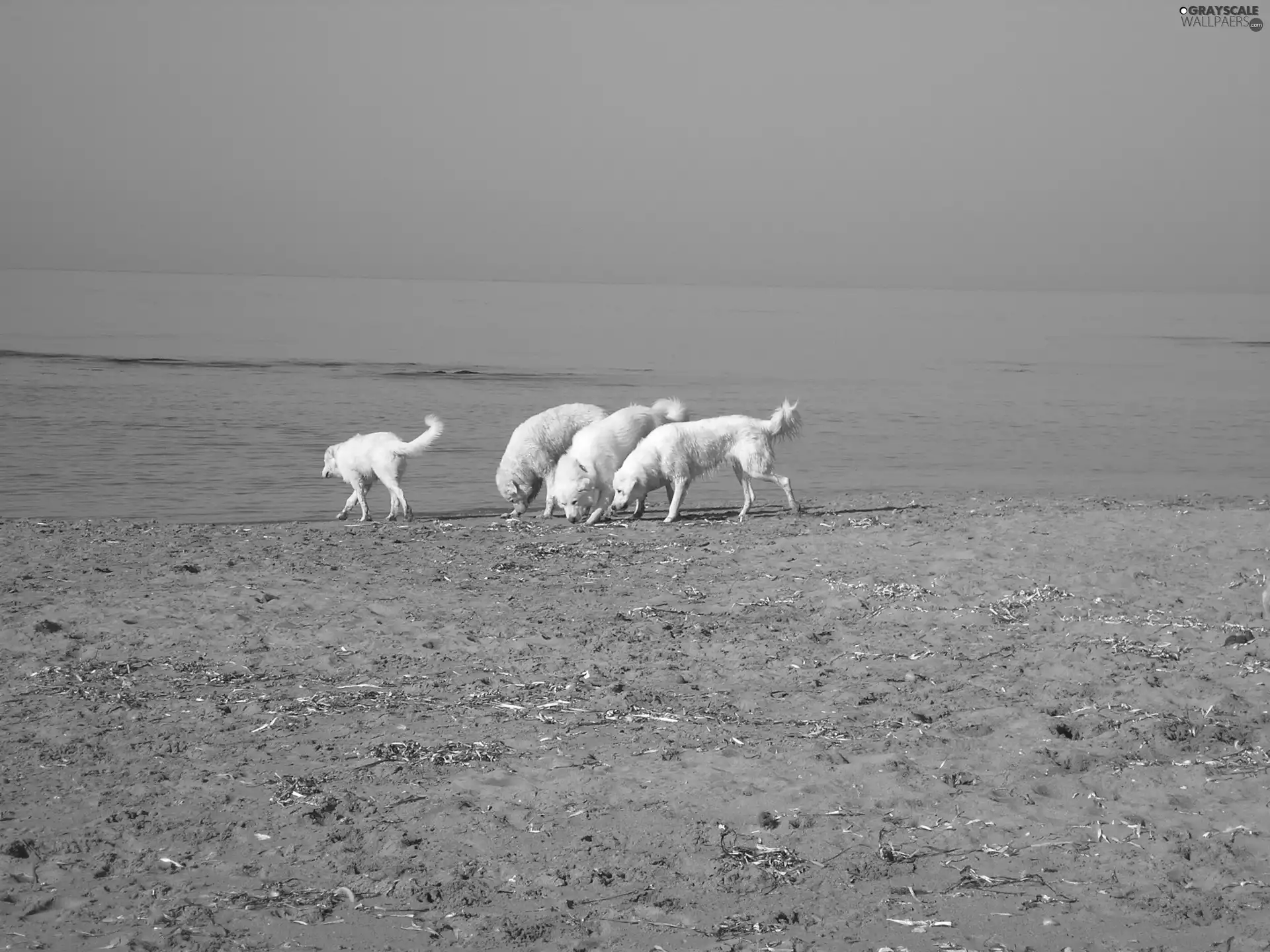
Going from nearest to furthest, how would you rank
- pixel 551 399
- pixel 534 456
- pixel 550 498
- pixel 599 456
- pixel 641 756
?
pixel 641 756, pixel 599 456, pixel 550 498, pixel 534 456, pixel 551 399

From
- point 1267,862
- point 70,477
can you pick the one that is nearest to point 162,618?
point 1267,862

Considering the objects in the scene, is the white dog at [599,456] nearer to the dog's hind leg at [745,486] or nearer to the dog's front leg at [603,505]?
the dog's front leg at [603,505]

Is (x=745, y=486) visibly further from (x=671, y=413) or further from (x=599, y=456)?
(x=599, y=456)

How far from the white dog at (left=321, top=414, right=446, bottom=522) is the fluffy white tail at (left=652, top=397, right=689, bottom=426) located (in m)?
2.79

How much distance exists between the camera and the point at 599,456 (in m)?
14.1

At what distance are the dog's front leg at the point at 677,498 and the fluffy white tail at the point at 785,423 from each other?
1.15m

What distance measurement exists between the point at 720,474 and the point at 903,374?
2263 centimetres

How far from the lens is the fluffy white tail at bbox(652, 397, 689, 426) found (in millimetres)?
14867

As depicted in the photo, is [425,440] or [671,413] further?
[671,413]

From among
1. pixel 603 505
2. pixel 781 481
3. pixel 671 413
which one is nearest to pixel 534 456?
pixel 603 505

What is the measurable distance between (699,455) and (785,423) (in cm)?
103

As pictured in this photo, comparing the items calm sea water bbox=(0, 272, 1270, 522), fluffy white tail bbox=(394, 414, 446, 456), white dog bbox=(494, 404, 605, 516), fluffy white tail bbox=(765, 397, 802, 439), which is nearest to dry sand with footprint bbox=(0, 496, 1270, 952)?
fluffy white tail bbox=(394, 414, 446, 456)

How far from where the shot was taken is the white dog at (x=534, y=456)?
48.2 ft

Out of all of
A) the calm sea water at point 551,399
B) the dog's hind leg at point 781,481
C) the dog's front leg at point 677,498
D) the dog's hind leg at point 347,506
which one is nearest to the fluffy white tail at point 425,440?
the dog's hind leg at point 347,506
